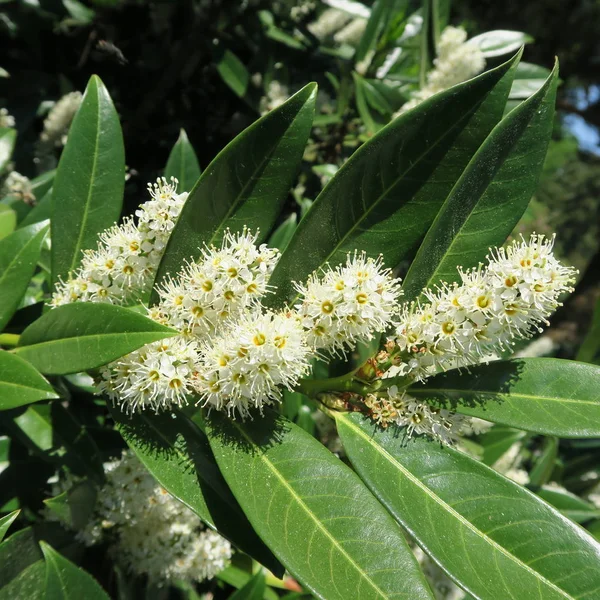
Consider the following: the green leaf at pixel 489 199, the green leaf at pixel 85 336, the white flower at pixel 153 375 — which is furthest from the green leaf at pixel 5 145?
the green leaf at pixel 489 199

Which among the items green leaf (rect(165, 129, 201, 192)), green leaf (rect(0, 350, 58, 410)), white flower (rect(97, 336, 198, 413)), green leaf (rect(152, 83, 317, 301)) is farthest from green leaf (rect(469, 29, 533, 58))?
green leaf (rect(0, 350, 58, 410))

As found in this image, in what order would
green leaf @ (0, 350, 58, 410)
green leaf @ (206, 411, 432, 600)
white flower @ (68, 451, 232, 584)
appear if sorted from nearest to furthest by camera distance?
green leaf @ (206, 411, 432, 600) → green leaf @ (0, 350, 58, 410) → white flower @ (68, 451, 232, 584)

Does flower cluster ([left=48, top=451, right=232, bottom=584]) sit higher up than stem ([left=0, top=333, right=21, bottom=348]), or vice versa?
stem ([left=0, top=333, right=21, bottom=348])

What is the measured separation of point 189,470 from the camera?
1.30 metres

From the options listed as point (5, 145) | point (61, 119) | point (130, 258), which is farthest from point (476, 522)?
point (61, 119)

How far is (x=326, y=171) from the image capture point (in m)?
2.63

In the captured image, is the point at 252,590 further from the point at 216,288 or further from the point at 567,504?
the point at 567,504

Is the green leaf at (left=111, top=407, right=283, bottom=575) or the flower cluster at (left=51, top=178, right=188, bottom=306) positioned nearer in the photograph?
the green leaf at (left=111, top=407, right=283, bottom=575)

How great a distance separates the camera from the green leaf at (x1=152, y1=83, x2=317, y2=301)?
1352mm

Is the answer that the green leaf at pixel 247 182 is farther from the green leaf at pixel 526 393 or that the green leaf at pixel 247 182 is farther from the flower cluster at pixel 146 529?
the flower cluster at pixel 146 529

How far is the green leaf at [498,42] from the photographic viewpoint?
310 cm

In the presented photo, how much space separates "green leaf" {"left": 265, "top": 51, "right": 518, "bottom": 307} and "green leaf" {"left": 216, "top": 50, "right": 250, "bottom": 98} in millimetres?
1655

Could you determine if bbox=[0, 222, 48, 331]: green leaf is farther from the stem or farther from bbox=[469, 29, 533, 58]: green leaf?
bbox=[469, 29, 533, 58]: green leaf

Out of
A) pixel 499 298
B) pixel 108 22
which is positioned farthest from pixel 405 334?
pixel 108 22
